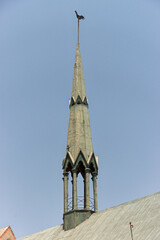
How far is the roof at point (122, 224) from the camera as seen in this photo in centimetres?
3558

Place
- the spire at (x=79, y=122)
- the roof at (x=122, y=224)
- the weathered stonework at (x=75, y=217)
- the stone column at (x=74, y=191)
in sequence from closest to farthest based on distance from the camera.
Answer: the roof at (x=122, y=224), the weathered stonework at (x=75, y=217), the stone column at (x=74, y=191), the spire at (x=79, y=122)

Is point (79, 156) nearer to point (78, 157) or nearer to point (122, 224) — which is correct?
point (78, 157)

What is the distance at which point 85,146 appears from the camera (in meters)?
47.8

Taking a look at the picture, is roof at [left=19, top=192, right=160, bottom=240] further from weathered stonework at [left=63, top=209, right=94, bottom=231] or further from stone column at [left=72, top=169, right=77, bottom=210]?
stone column at [left=72, top=169, right=77, bottom=210]

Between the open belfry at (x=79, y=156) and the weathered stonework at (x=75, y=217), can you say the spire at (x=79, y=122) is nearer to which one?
the open belfry at (x=79, y=156)

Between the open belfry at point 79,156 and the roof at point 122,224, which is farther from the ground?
the open belfry at point 79,156

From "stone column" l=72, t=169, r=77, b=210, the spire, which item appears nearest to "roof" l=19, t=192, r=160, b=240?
"stone column" l=72, t=169, r=77, b=210

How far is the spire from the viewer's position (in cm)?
4775

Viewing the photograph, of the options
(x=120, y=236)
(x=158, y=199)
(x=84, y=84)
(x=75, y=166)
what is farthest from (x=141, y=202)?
(x=84, y=84)

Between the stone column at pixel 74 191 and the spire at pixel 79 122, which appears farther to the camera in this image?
the spire at pixel 79 122

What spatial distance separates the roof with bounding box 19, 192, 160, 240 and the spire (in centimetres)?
607

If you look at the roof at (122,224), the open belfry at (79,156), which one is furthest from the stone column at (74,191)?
the roof at (122,224)

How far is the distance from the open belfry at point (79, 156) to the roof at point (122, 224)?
1132mm

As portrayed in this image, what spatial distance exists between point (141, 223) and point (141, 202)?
3.71 metres
